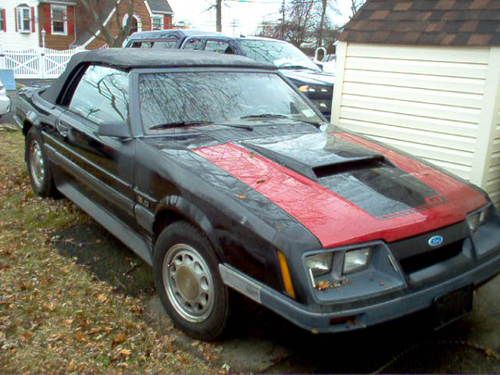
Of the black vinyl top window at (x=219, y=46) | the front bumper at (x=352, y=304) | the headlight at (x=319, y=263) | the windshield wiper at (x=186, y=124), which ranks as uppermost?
the black vinyl top window at (x=219, y=46)

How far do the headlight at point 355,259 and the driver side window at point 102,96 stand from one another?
188cm

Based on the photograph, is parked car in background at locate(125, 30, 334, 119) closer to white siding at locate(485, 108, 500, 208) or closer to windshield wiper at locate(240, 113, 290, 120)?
white siding at locate(485, 108, 500, 208)

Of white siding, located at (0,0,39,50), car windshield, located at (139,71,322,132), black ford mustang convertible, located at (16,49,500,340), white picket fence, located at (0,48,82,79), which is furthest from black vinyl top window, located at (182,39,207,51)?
white siding, located at (0,0,39,50)

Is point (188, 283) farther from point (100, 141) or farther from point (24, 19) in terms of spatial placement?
point (24, 19)

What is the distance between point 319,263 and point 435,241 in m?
0.70

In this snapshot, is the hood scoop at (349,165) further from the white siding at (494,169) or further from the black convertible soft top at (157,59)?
the white siding at (494,169)

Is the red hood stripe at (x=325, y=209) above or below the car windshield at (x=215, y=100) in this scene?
below

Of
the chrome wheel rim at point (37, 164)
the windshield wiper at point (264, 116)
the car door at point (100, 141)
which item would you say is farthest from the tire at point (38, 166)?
the windshield wiper at point (264, 116)

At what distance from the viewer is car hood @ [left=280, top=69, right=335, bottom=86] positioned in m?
8.26

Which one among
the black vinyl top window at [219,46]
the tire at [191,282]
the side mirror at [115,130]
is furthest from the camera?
the black vinyl top window at [219,46]

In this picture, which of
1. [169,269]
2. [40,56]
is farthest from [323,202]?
[40,56]

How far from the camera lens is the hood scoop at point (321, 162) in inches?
121

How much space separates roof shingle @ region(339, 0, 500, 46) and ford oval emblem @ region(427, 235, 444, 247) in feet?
8.76

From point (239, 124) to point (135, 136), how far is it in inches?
30.2
